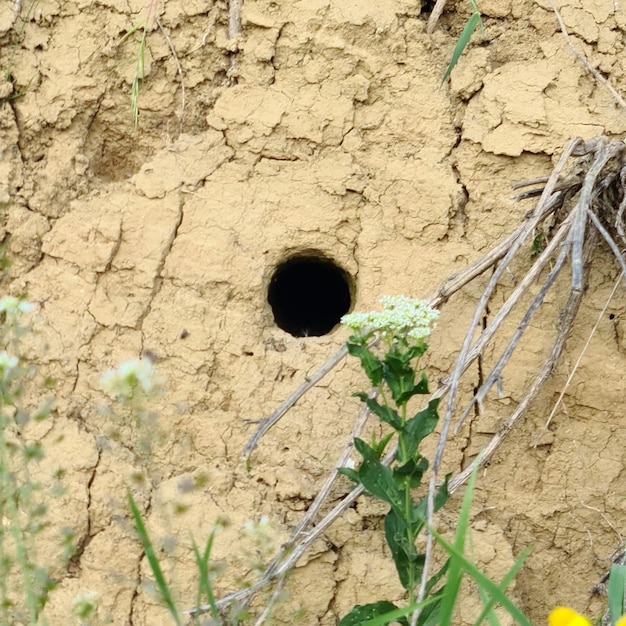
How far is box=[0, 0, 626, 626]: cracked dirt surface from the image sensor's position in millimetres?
2531

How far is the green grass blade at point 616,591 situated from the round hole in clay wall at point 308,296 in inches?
42.8

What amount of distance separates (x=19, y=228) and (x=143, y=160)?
38 cm

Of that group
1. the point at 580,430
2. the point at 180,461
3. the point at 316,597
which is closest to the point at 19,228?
the point at 180,461

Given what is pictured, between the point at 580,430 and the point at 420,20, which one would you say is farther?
the point at 420,20

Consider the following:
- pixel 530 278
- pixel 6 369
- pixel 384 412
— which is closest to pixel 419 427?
pixel 384 412

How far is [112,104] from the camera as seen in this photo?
112 inches

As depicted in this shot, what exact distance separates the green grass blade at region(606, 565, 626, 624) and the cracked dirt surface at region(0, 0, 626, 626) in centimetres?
51

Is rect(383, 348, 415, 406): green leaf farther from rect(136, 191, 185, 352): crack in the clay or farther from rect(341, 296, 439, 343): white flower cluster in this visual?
rect(136, 191, 185, 352): crack in the clay

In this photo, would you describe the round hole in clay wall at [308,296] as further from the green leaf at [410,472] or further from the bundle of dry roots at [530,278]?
the green leaf at [410,472]

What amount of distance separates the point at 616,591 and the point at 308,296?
1.65 metres

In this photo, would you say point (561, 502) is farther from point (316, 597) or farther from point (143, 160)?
point (143, 160)

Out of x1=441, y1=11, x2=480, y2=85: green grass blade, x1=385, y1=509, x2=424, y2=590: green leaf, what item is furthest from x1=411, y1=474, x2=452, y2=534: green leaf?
x1=441, y1=11, x2=480, y2=85: green grass blade

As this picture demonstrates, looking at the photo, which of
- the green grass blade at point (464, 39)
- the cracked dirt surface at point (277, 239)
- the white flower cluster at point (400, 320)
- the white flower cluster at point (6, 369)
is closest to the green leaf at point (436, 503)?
the white flower cluster at point (400, 320)

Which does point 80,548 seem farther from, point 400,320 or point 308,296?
point 308,296
